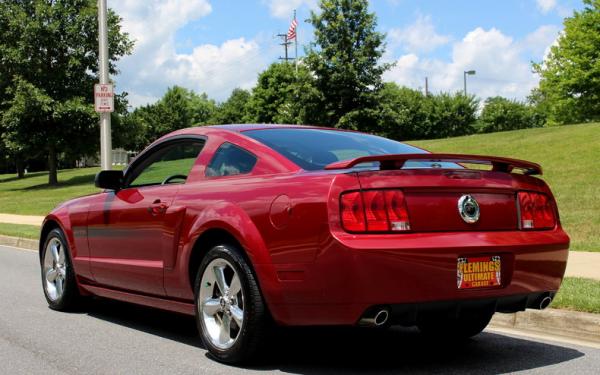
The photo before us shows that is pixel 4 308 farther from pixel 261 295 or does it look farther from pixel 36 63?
pixel 36 63

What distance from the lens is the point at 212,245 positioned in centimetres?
484

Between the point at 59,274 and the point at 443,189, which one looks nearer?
the point at 443,189

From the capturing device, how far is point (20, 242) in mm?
14680

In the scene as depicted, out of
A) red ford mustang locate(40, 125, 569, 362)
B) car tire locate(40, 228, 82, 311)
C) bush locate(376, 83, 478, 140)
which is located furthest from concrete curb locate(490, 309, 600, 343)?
bush locate(376, 83, 478, 140)

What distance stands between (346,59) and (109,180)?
31.5 m

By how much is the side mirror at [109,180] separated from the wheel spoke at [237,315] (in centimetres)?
203

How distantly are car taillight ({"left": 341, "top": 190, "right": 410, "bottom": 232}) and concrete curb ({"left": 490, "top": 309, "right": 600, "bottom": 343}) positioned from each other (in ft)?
8.10

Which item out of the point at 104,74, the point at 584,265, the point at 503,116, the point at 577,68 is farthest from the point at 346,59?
the point at 503,116

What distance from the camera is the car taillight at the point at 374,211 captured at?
3.95 metres

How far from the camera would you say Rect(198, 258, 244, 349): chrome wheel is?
4559mm

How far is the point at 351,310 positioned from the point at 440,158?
109 cm

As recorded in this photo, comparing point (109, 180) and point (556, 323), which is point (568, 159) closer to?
point (556, 323)

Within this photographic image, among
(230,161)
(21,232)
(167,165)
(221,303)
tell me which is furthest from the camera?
(21,232)

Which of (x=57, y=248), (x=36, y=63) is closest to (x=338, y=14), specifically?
(x=36, y=63)
